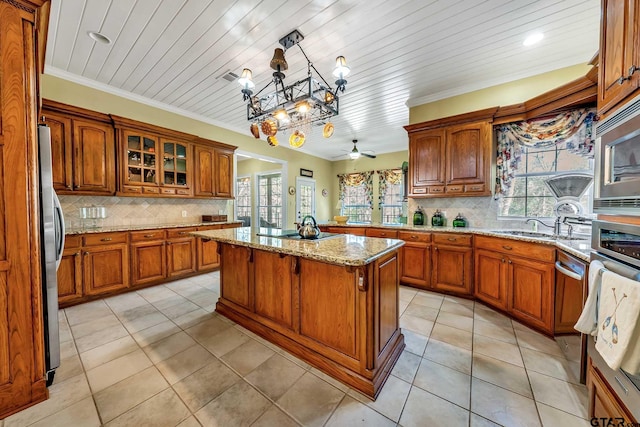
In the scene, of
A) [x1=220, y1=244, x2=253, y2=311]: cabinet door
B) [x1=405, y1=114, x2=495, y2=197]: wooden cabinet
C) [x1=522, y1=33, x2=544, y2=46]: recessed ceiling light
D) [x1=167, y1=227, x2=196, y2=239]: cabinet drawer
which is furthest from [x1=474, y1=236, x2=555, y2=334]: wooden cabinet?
[x1=167, y1=227, x2=196, y2=239]: cabinet drawer

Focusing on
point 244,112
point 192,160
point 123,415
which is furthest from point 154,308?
point 244,112

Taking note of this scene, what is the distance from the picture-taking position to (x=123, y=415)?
1.36m

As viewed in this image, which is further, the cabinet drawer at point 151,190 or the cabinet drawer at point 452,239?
the cabinet drawer at point 151,190

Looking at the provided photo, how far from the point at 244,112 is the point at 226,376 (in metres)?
3.94

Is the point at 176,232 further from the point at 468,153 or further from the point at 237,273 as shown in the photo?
the point at 468,153

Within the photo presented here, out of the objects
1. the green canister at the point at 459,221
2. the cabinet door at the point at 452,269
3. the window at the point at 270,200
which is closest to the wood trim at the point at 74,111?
the window at the point at 270,200

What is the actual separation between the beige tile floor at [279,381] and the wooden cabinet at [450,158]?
5.75ft

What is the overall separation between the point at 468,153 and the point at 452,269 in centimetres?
162

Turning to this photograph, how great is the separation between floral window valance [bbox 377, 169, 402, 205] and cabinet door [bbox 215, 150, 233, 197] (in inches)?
163

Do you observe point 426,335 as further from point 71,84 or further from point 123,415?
point 71,84

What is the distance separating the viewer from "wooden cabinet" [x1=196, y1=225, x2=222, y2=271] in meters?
4.02

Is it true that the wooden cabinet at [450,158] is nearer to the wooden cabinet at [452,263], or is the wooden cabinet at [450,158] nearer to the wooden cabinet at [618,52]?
the wooden cabinet at [452,263]

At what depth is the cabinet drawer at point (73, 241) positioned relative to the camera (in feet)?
8.97

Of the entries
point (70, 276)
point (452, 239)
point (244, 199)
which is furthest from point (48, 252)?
point (244, 199)
